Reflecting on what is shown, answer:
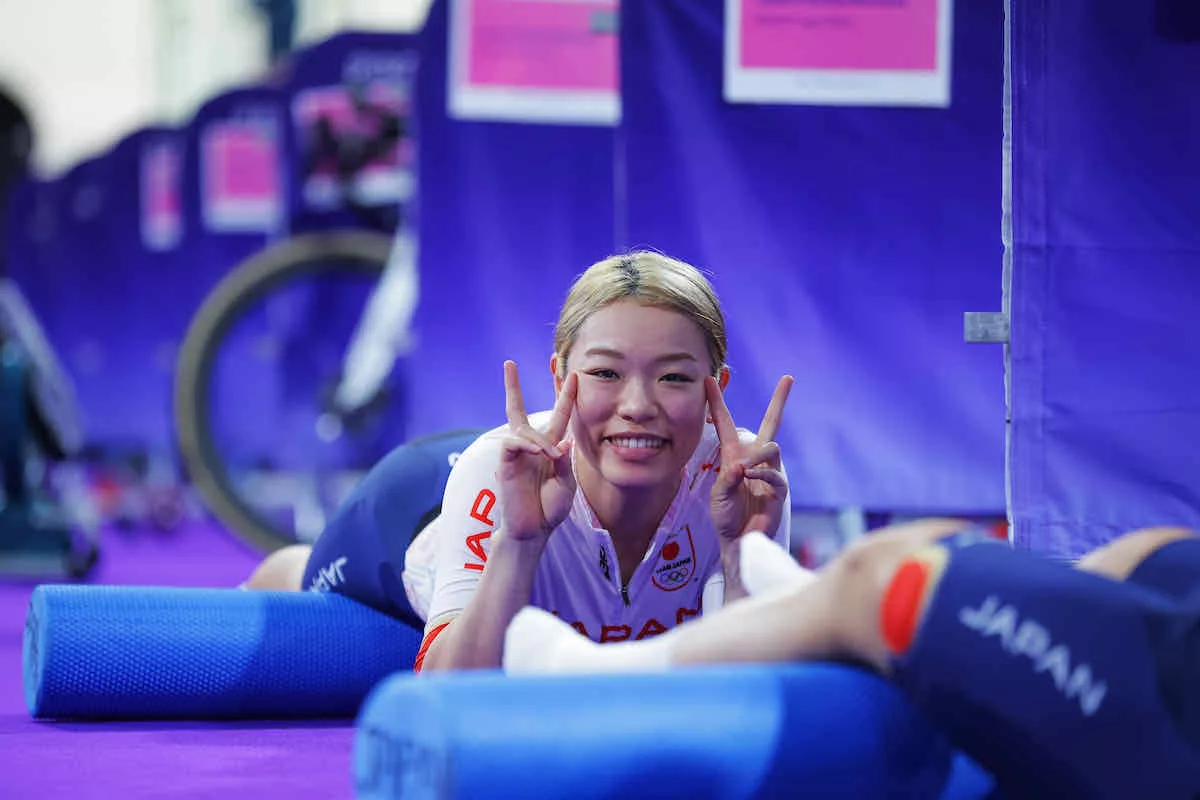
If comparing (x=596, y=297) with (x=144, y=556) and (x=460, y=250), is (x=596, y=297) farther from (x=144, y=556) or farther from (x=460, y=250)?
(x=144, y=556)

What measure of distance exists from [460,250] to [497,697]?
3.09m

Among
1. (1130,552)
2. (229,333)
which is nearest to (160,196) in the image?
(229,333)

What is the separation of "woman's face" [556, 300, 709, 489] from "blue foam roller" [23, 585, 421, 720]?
875mm

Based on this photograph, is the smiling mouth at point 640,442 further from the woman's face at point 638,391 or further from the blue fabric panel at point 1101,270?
the blue fabric panel at point 1101,270

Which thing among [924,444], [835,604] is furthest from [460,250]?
[835,604]

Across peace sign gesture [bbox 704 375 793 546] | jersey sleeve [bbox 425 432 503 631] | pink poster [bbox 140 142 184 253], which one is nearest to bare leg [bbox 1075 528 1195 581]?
peace sign gesture [bbox 704 375 793 546]

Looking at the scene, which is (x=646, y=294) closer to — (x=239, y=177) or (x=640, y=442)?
(x=640, y=442)

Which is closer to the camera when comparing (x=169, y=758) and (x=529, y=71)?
(x=169, y=758)

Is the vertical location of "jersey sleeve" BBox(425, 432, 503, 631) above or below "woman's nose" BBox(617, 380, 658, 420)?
below

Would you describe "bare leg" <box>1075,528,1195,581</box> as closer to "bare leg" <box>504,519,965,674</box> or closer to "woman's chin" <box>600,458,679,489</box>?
"bare leg" <box>504,519,965,674</box>

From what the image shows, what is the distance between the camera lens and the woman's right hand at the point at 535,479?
242 cm

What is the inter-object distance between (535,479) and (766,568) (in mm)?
425

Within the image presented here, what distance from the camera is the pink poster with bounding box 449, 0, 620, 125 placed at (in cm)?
475

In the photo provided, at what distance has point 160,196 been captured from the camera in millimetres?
9641
